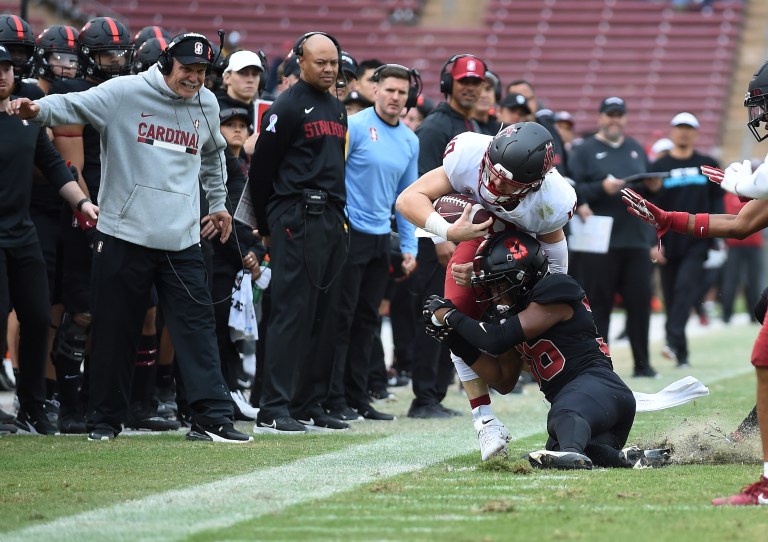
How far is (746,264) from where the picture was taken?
19.4m

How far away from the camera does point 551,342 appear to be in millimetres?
5855

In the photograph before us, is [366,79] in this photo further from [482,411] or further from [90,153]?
[482,411]

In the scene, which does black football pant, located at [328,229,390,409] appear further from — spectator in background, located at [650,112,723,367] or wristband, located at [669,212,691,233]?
spectator in background, located at [650,112,723,367]

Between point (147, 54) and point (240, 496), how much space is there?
3.57 meters

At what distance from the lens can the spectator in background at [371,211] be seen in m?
8.02

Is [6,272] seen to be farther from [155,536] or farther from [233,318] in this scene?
[155,536]

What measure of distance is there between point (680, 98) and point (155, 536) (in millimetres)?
22045

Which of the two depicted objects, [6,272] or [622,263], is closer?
[6,272]

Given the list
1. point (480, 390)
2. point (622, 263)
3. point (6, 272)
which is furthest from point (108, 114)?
point (622, 263)

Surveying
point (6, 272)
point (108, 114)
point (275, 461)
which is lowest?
point (275, 461)

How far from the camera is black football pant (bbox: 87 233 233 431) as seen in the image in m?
6.56

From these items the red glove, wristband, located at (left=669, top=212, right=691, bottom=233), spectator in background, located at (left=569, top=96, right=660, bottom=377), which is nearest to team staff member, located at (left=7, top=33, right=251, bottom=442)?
the red glove

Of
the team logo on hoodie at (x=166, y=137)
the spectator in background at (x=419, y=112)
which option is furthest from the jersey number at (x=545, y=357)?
the spectator in background at (x=419, y=112)

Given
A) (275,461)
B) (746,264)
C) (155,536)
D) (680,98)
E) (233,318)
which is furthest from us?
(680,98)
